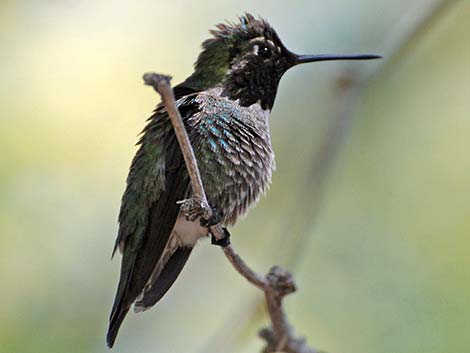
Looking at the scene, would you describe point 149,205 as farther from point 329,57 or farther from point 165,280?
point 329,57

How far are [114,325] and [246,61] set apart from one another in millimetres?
1547

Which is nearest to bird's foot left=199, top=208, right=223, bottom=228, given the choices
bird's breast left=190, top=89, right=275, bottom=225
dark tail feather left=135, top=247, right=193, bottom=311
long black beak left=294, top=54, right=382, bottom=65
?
bird's breast left=190, top=89, right=275, bottom=225

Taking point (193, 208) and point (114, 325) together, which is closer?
point (193, 208)

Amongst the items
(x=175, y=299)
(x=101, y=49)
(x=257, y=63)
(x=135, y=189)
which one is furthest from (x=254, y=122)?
(x=101, y=49)

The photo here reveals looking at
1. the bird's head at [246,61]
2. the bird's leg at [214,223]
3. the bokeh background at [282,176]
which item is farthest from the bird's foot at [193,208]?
the bokeh background at [282,176]

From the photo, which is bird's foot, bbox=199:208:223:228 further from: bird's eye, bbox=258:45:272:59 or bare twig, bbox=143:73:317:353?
bird's eye, bbox=258:45:272:59

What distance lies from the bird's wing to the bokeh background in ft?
2.79

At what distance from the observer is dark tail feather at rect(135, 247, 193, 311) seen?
3303mm

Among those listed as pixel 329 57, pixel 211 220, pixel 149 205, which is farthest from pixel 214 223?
pixel 329 57

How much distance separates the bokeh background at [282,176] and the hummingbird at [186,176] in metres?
0.52

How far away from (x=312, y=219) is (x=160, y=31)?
A: 2901mm

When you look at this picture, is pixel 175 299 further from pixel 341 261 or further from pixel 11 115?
A: pixel 11 115

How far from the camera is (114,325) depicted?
3096 mm

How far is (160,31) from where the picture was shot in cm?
597
